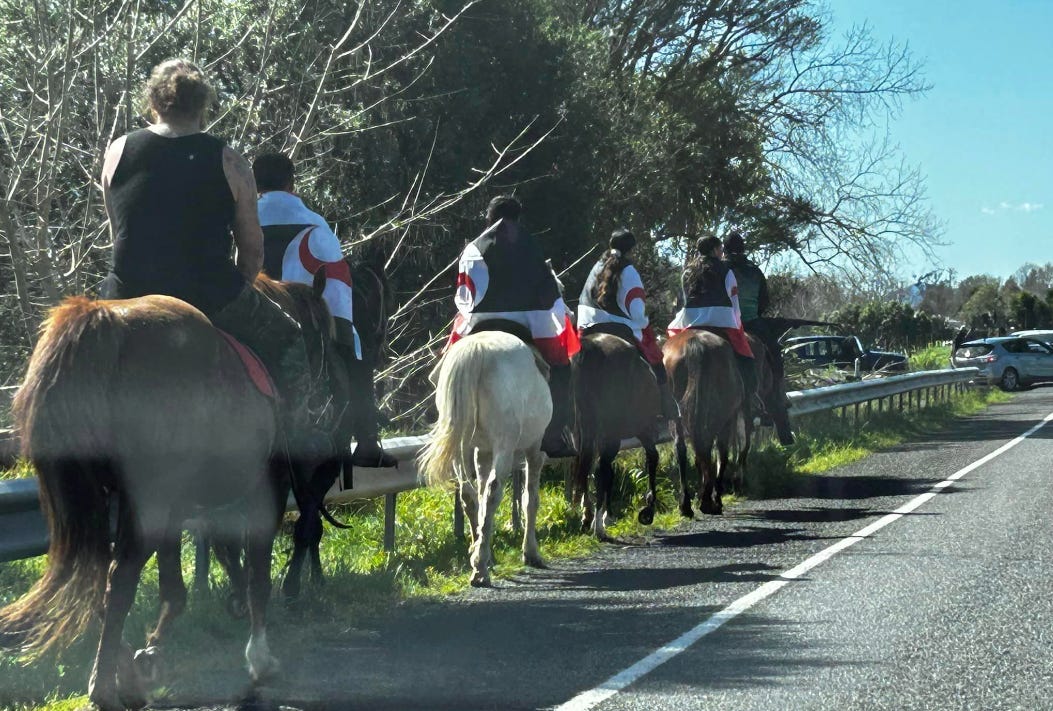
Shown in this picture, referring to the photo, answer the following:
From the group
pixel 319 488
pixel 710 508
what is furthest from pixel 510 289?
pixel 710 508

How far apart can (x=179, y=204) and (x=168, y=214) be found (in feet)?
0.19

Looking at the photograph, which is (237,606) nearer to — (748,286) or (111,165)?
(111,165)

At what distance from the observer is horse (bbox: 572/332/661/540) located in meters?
11.3

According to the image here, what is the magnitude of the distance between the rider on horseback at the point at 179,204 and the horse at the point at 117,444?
1.33 ft

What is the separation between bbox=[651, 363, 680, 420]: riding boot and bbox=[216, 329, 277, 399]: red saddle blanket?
6939 mm

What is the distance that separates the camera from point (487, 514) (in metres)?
9.16

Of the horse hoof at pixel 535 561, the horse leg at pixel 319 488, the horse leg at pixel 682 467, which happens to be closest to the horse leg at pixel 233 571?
the horse leg at pixel 319 488

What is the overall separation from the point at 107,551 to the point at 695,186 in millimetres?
23602

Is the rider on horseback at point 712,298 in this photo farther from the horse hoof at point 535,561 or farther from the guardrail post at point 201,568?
the guardrail post at point 201,568

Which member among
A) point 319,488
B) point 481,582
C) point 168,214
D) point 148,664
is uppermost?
point 168,214

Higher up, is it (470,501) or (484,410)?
(484,410)

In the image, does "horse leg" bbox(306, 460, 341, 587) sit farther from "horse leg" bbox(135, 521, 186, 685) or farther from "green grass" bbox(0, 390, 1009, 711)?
"horse leg" bbox(135, 521, 186, 685)

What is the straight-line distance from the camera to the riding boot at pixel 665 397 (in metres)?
12.6

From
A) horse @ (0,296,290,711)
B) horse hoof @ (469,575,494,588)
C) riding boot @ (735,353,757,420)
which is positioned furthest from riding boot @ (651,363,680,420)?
horse @ (0,296,290,711)
